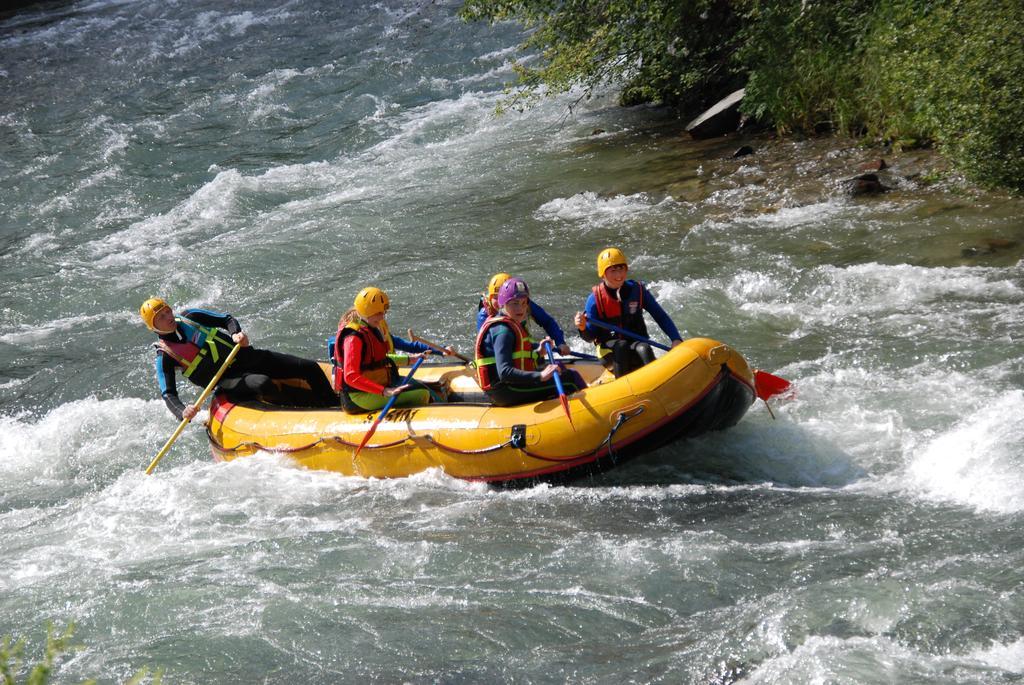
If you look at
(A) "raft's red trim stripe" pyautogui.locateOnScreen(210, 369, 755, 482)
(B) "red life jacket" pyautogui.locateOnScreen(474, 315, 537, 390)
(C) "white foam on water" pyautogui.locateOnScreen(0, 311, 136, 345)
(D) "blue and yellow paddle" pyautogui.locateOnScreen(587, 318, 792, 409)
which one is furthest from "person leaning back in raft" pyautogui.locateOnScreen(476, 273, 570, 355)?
(C) "white foam on water" pyautogui.locateOnScreen(0, 311, 136, 345)

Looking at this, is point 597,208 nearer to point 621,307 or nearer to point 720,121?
point 720,121

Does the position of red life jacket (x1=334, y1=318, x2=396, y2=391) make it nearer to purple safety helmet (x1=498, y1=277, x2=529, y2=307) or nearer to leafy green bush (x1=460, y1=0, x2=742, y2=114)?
purple safety helmet (x1=498, y1=277, x2=529, y2=307)

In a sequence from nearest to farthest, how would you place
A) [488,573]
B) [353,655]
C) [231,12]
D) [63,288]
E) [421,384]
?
[353,655] → [488,573] → [421,384] → [63,288] → [231,12]

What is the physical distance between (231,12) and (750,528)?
2185cm

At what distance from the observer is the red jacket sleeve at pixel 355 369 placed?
25.4 ft

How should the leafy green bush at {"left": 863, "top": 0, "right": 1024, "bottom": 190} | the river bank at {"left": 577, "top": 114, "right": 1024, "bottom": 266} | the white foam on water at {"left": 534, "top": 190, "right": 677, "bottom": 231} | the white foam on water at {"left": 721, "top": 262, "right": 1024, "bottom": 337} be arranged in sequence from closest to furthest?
the white foam on water at {"left": 721, "top": 262, "right": 1024, "bottom": 337} < the leafy green bush at {"left": 863, "top": 0, "right": 1024, "bottom": 190} < the river bank at {"left": 577, "top": 114, "right": 1024, "bottom": 266} < the white foam on water at {"left": 534, "top": 190, "right": 677, "bottom": 231}

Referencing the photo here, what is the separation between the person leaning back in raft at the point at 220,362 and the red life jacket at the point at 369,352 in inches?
33.3

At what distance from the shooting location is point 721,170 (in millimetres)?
13078

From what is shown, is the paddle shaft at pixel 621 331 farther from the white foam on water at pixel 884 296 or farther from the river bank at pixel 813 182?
the river bank at pixel 813 182

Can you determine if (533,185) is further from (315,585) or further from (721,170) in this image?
(315,585)

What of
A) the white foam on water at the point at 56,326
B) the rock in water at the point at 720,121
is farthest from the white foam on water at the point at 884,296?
the white foam on water at the point at 56,326

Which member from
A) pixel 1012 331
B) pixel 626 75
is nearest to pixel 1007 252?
pixel 1012 331

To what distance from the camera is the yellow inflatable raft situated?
7.12 metres

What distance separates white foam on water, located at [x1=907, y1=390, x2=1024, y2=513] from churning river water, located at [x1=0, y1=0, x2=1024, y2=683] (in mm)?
23
